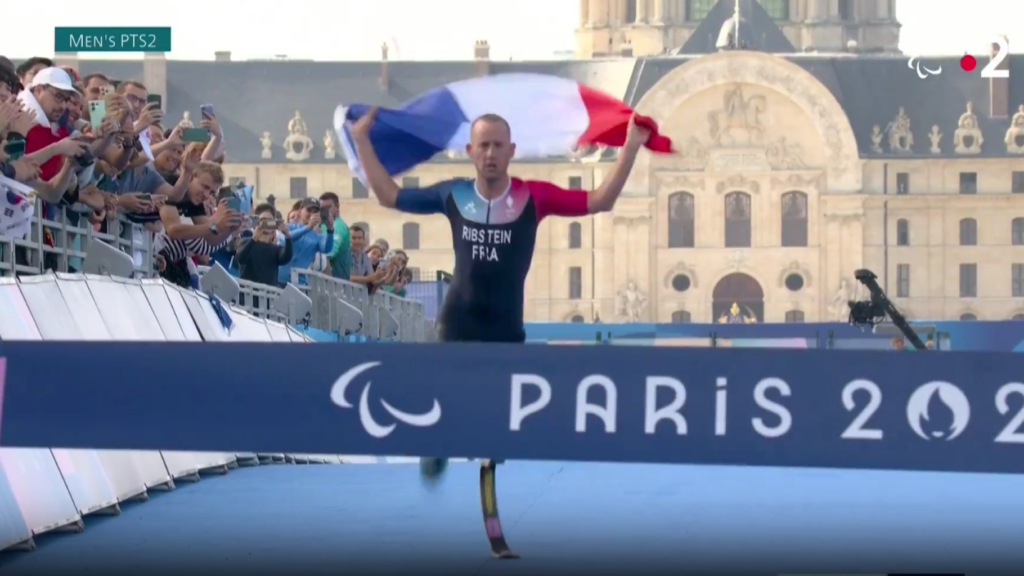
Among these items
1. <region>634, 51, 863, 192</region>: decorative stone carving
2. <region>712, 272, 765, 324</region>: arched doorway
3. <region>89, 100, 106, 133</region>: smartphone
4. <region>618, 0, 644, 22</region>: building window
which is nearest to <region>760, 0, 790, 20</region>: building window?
<region>618, 0, 644, 22</region>: building window

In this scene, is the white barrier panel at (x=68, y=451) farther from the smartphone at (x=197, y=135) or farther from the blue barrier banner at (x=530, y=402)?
the smartphone at (x=197, y=135)

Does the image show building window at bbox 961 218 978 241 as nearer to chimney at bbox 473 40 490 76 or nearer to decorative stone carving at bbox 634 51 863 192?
decorative stone carving at bbox 634 51 863 192

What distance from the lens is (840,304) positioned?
111500 millimetres

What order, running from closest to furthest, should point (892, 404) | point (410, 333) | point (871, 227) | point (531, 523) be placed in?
point (892, 404) → point (531, 523) → point (410, 333) → point (871, 227)

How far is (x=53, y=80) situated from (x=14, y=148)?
108 centimetres

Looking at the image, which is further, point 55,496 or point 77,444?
point 55,496

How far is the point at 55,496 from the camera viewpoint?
28.4ft

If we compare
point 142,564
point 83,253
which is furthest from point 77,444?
point 83,253

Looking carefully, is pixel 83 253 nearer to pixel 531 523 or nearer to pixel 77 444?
pixel 531 523

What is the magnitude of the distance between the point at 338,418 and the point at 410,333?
79.6 ft

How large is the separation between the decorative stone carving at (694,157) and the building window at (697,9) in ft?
79.9

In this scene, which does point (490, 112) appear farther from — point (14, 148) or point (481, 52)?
point (481, 52)

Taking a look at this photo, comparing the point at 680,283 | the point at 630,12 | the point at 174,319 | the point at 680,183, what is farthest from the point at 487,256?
the point at 630,12

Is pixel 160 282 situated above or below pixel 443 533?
above
